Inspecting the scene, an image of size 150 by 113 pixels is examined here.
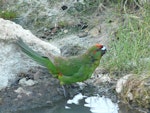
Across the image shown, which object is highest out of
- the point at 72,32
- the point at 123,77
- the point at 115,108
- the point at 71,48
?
the point at 72,32

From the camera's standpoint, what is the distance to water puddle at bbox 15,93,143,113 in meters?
5.35

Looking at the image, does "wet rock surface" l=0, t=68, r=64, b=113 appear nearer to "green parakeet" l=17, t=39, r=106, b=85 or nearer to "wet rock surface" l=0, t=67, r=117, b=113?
"wet rock surface" l=0, t=67, r=117, b=113

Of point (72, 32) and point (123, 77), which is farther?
point (72, 32)

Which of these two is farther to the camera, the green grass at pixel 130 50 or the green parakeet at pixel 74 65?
the green grass at pixel 130 50

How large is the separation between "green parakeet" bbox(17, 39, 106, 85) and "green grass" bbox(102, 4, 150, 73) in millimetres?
539

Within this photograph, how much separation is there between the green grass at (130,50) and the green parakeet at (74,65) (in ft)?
1.77

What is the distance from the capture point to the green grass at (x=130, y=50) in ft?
18.8

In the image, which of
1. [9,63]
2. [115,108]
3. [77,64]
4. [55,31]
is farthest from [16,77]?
[55,31]

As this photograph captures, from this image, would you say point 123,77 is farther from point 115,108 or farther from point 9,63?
point 9,63

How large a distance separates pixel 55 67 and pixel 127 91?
0.75m

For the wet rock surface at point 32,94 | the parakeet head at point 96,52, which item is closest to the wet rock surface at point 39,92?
the wet rock surface at point 32,94

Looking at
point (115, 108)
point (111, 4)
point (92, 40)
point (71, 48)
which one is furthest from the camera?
point (111, 4)

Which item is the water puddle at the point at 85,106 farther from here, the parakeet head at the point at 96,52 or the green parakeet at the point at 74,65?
the parakeet head at the point at 96,52

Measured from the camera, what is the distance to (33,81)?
5598 millimetres
